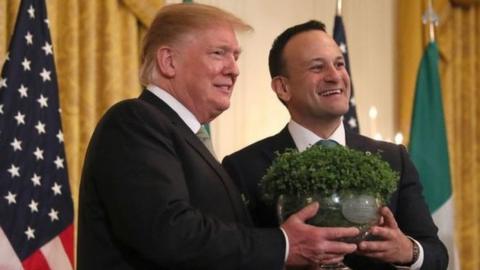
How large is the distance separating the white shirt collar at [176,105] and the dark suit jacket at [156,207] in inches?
3.5

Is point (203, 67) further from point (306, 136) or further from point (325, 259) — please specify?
point (306, 136)

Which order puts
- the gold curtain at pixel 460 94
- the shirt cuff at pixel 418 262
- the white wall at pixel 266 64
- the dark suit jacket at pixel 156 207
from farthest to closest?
1. the gold curtain at pixel 460 94
2. the white wall at pixel 266 64
3. the shirt cuff at pixel 418 262
4. the dark suit jacket at pixel 156 207

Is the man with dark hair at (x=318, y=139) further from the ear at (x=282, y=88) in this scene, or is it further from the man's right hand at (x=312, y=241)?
the man's right hand at (x=312, y=241)

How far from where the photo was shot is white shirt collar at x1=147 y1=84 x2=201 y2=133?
2.36m

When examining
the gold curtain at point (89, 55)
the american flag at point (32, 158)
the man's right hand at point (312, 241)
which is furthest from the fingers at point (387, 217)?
the gold curtain at point (89, 55)

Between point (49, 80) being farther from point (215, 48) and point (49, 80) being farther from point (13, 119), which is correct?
point (215, 48)

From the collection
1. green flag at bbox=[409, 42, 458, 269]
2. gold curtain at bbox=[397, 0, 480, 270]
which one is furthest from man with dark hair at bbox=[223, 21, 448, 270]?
gold curtain at bbox=[397, 0, 480, 270]

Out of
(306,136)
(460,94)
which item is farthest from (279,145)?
(460,94)

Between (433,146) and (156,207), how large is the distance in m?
4.67

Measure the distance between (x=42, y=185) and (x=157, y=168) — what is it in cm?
213

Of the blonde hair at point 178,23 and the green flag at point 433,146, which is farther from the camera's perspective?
the green flag at point 433,146

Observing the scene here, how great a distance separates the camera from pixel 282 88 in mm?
3232

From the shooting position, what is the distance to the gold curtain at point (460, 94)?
652 cm

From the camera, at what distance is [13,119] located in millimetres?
3939
